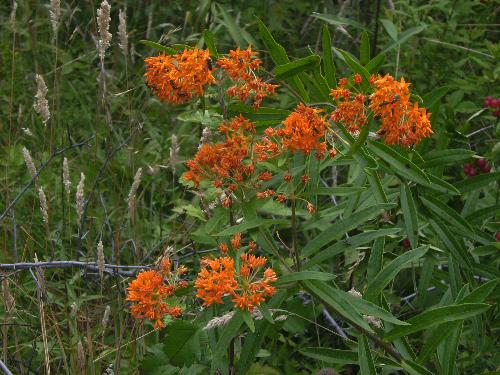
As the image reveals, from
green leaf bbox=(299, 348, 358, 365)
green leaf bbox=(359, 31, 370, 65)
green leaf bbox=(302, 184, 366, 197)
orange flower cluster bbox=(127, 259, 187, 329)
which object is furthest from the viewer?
green leaf bbox=(359, 31, 370, 65)

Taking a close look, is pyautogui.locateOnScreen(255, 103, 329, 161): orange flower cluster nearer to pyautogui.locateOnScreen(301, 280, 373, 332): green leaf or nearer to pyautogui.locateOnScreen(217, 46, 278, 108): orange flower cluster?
pyautogui.locateOnScreen(217, 46, 278, 108): orange flower cluster

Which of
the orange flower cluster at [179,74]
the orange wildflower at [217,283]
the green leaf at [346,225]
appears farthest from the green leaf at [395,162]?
the orange wildflower at [217,283]

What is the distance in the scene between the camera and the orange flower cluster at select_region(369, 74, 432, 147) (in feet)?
7.09

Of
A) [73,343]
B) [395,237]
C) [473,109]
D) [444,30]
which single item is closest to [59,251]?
[73,343]

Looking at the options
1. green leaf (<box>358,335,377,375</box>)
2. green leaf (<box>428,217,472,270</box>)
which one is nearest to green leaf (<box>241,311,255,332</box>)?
green leaf (<box>358,335,377,375</box>)

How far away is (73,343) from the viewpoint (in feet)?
10.0

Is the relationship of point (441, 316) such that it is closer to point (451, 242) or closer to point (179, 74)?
point (451, 242)

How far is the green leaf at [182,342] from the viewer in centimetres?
245

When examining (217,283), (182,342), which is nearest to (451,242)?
(182,342)

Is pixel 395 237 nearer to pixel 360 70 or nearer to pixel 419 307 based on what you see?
pixel 419 307

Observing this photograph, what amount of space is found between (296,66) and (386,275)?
0.66 metres

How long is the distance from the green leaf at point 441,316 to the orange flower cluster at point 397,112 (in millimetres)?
477

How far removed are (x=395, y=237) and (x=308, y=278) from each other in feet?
3.23

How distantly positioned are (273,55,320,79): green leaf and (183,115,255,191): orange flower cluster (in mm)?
189
